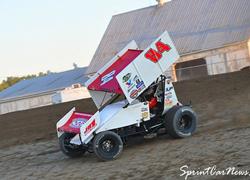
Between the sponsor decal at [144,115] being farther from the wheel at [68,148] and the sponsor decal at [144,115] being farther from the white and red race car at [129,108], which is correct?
the wheel at [68,148]

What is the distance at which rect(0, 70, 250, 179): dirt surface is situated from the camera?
909 centimetres

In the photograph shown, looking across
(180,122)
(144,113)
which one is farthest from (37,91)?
(144,113)

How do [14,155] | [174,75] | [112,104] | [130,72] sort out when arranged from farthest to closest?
1. [174,75]
2. [14,155]
3. [112,104]
4. [130,72]

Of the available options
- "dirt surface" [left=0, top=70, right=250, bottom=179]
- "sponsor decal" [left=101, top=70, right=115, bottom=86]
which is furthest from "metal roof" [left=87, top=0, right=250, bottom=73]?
"sponsor decal" [left=101, top=70, right=115, bottom=86]

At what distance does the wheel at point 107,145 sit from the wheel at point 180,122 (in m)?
1.31

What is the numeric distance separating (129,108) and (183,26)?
1466 inches

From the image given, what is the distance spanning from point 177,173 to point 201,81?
474 inches

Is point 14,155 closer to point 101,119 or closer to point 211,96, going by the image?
point 101,119

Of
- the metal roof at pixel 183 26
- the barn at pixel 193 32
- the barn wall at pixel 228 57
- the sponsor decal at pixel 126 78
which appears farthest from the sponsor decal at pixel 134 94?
the metal roof at pixel 183 26

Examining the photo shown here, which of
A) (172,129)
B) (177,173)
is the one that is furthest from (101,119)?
(177,173)

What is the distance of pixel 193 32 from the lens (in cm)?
4622

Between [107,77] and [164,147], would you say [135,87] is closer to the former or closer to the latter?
[107,77]

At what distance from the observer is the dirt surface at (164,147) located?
29.8ft

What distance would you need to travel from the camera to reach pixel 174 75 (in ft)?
126
